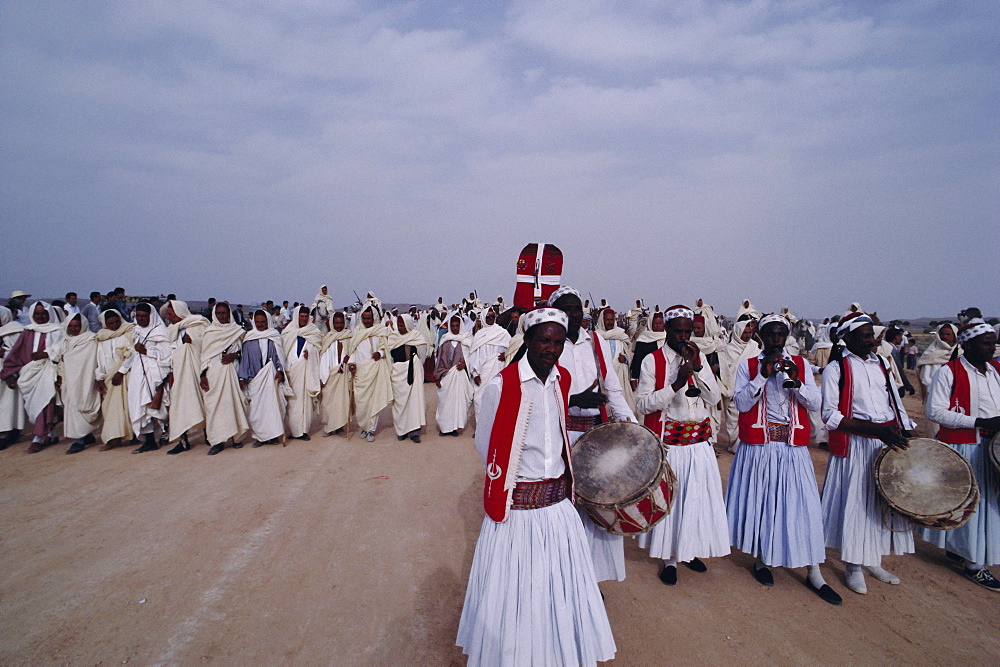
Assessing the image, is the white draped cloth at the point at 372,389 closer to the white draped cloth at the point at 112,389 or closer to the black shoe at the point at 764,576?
the white draped cloth at the point at 112,389

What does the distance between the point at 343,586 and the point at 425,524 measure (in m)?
1.27

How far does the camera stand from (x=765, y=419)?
151 inches

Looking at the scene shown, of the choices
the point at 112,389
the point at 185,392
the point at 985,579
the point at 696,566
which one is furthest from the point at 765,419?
the point at 112,389

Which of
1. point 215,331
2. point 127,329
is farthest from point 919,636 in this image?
point 127,329

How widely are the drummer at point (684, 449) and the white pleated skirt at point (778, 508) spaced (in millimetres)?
251

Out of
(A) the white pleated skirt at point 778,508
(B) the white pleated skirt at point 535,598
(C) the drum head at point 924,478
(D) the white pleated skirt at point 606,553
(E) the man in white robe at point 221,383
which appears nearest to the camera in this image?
(B) the white pleated skirt at point 535,598

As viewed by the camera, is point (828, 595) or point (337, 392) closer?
point (828, 595)

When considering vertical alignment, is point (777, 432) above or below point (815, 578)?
above

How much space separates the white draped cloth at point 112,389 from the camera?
24.5 feet

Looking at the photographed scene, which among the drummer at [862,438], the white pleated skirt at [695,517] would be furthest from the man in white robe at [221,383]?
the drummer at [862,438]

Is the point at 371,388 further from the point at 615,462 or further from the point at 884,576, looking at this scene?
the point at 884,576

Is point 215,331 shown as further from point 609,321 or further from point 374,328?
point 609,321

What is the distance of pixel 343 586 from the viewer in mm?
3736

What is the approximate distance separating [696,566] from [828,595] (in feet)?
3.10
